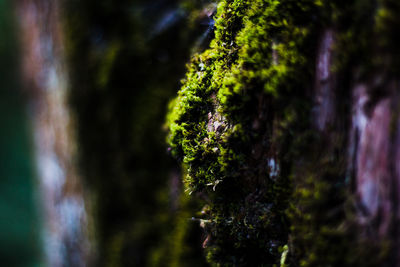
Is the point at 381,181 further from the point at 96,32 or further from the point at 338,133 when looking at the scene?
the point at 96,32

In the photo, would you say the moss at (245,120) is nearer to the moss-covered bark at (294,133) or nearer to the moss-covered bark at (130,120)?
the moss-covered bark at (294,133)

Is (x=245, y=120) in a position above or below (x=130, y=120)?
below

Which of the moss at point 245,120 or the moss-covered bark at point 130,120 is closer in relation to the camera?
the moss at point 245,120

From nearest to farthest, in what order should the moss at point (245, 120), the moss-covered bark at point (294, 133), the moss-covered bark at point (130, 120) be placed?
the moss-covered bark at point (294, 133) → the moss at point (245, 120) → the moss-covered bark at point (130, 120)

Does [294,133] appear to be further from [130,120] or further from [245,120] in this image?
[130,120]

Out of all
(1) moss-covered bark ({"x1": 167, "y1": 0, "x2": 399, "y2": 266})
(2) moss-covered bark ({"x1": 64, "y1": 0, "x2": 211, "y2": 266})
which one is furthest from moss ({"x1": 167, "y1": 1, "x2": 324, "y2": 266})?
(2) moss-covered bark ({"x1": 64, "y1": 0, "x2": 211, "y2": 266})

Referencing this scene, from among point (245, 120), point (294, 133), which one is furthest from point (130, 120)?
point (294, 133)

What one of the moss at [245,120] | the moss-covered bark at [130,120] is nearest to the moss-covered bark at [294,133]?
the moss at [245,120]

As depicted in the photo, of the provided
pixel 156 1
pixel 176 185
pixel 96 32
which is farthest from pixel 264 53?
pixel 96 32
